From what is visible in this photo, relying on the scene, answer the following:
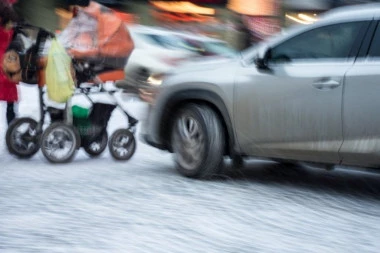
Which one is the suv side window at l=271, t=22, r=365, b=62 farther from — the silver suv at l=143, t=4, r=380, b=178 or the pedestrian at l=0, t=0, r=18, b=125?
the pedestrian at l=0, t=0, r=18, b=125

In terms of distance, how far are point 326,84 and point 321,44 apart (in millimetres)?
507

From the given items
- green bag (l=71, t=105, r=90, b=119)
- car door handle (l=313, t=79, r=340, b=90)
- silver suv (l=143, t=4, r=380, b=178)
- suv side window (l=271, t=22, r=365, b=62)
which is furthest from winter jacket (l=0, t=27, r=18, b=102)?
car door handle (l=313, t=79, r=340, b=90)

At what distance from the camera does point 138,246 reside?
476 cm

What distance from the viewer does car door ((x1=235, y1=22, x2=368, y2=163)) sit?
6324mm

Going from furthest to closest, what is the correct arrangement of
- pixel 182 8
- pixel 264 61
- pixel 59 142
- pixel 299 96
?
1. pixel 182 8
2. pixel 59 142
3. pixel 264 61
4. pixel 299 96

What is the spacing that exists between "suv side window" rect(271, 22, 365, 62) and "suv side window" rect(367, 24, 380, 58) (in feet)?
0.58

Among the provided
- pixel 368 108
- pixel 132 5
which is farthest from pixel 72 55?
pixel 132 5

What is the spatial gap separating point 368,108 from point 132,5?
72.9 feet

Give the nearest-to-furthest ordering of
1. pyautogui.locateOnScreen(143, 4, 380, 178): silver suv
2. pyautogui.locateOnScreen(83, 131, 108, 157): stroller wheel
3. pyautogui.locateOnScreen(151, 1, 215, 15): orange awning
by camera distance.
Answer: pyautogui.locateOnScreen(143, 4, 380, 178): silver suv, pyautogui.locateOnScreen(83, 131, 108, 157): stroller wheel, pyautogui.locateOnScreen(151, 1, 215, 15): orange awning

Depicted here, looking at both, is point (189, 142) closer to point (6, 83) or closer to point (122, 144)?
point (122, 144)

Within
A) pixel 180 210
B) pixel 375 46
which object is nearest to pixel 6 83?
pixel 180 210

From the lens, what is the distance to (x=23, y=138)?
29.0 feet

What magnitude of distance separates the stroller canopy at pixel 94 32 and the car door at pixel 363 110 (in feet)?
13.6

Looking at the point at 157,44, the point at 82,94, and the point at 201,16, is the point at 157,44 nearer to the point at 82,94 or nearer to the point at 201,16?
Result: the point at 82,94
